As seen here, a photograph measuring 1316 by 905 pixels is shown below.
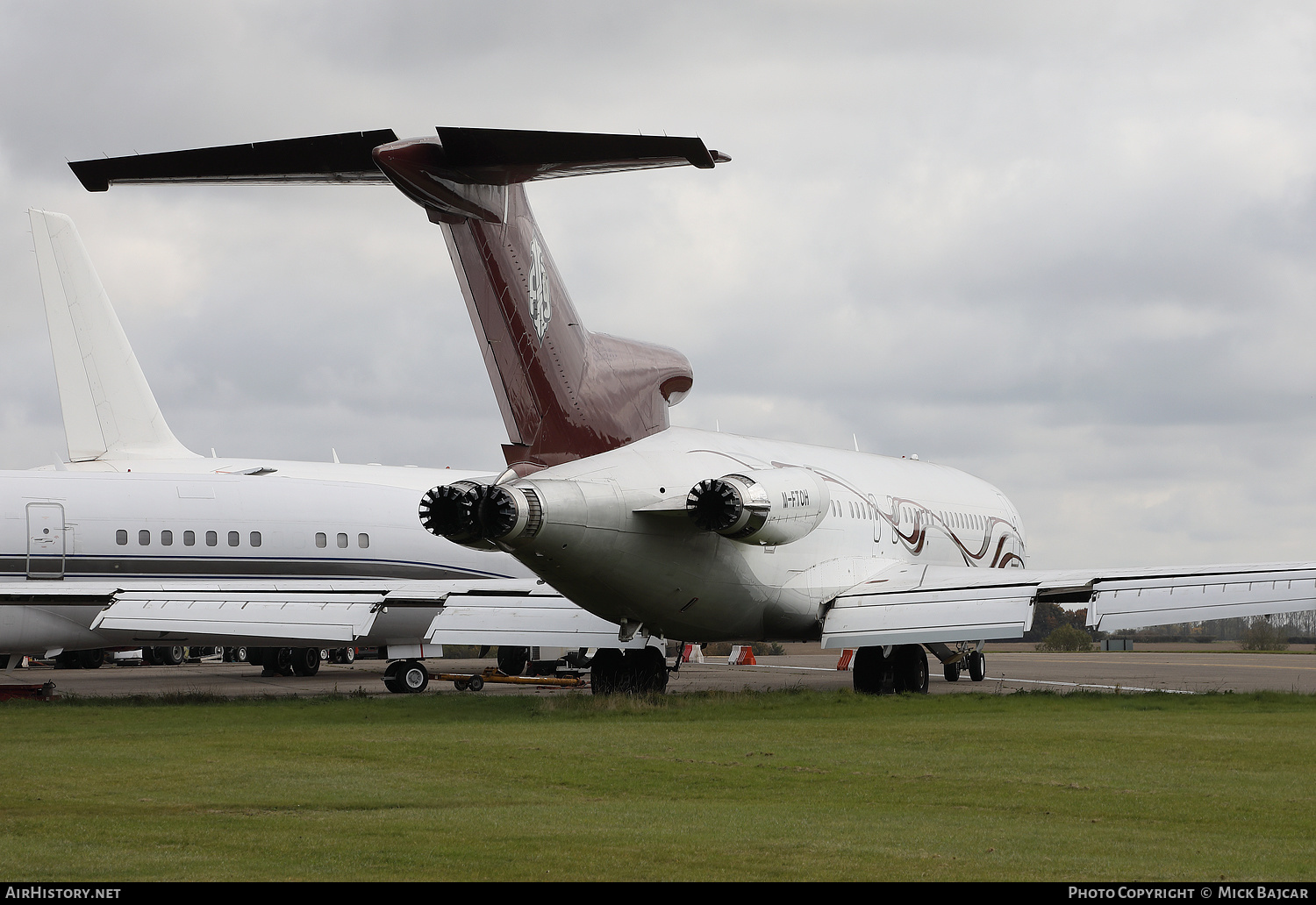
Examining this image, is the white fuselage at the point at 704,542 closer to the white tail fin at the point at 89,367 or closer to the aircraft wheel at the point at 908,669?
the aircraft wheel at the point at 908,669

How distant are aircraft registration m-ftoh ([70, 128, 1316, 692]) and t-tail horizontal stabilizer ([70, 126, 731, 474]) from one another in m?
0.02

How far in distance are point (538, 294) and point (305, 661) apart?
15860 mm

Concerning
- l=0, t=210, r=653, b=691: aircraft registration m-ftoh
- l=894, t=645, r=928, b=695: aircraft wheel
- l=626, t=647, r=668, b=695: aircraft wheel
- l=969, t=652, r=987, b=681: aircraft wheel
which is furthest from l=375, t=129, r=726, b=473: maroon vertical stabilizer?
l=969, t=652, r=987, b=681: aircraft wheel

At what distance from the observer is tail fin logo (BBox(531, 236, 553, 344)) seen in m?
16.7

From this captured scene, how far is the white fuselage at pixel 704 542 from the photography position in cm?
1638

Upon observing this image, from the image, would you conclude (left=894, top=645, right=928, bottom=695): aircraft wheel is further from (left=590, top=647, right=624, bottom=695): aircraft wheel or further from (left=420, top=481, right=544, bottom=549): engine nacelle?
(left=420, top=481, right=544, bottom=549): engine nacelle

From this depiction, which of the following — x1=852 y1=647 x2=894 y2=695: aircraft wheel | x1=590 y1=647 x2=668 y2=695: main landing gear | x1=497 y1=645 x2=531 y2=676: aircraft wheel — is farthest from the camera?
x1=497 y1=645 x2=531 y2=676: aircraft wheel

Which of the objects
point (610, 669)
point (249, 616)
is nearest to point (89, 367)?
point (249, 616)

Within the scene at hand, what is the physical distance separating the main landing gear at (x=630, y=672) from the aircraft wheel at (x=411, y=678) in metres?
4.35

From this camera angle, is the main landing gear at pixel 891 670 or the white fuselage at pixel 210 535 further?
the main landing gear at pixel 891 670

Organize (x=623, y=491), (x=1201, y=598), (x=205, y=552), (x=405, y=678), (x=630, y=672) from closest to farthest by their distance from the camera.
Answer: (x=623, y=491) < (x=1201, y=598) < (x=630, y=672) < (x=205, y=552) < (x=405, y=678)

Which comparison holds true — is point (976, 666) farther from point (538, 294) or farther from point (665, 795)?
point (665, 795)

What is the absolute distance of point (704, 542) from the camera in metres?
18.0

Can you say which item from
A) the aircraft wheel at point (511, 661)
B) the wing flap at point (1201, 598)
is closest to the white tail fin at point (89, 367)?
the aircraft wheel at point (511, 661)
